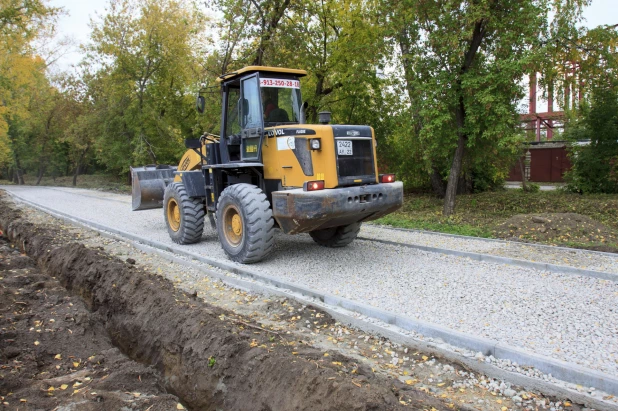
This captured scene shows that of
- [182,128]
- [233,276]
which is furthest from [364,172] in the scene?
[182,128]

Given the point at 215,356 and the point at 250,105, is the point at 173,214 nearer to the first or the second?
the point at 250,105

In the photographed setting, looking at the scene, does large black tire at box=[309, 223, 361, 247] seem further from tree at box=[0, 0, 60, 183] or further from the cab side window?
tree at box=[0, 0, 60, 183]

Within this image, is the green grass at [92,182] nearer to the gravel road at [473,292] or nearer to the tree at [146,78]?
the tree at [146,78]

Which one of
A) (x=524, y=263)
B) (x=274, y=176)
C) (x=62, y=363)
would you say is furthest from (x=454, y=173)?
(x=62, y=363)

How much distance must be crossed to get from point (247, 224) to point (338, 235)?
2117 millimetres

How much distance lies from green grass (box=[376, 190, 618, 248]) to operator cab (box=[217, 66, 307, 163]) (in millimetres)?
4880

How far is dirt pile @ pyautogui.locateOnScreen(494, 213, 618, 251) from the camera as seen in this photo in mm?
9789

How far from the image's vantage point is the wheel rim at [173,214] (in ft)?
33.0

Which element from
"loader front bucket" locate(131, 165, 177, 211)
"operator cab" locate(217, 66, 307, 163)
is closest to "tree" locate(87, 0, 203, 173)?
"loader front bucket" locate(131, 165, 177, 211)

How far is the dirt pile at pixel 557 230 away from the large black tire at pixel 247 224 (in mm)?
5593

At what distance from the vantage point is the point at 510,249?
29.0ft

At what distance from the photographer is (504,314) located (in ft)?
17.3

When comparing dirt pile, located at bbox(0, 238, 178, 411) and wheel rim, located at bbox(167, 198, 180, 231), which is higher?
wheel rim, located at bbox(167, 198, 180, 231)

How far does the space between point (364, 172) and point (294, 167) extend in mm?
1147
